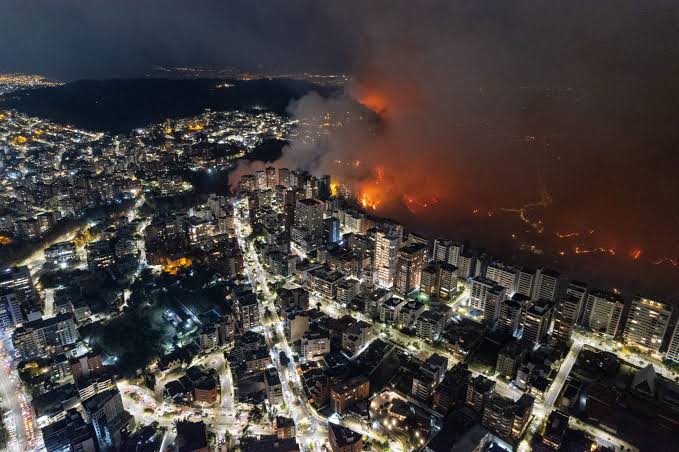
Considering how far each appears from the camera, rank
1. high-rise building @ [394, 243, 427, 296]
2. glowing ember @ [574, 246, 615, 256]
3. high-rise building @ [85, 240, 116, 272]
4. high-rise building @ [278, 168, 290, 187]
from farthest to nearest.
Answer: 1. high-rise building @ [278, 168, 290, 187]
2. glowing ember @ [574, 246, 615, 256]
3. high-rise building @ [85, 240, 116, 272]
4. high-rise building @ [394, 243, 427, 296]

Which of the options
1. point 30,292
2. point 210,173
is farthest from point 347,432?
point 210,173

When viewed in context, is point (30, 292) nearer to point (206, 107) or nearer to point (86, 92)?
point (206, 107)

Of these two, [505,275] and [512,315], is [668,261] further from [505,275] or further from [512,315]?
[512,315]

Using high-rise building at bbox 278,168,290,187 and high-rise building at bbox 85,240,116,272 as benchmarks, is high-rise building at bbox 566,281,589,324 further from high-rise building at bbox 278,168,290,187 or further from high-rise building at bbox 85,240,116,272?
high-rise building at bbox 278,168,290,187

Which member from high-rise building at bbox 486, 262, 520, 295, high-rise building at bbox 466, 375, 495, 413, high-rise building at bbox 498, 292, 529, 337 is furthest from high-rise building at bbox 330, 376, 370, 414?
high-rise building at bbox 486, 262, 520, 295

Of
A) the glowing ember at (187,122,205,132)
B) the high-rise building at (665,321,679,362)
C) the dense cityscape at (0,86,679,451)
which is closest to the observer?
the dense cityscape at (0,86,679,451)

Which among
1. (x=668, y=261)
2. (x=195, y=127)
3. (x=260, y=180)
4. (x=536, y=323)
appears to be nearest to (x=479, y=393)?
(x=536, y=323)
